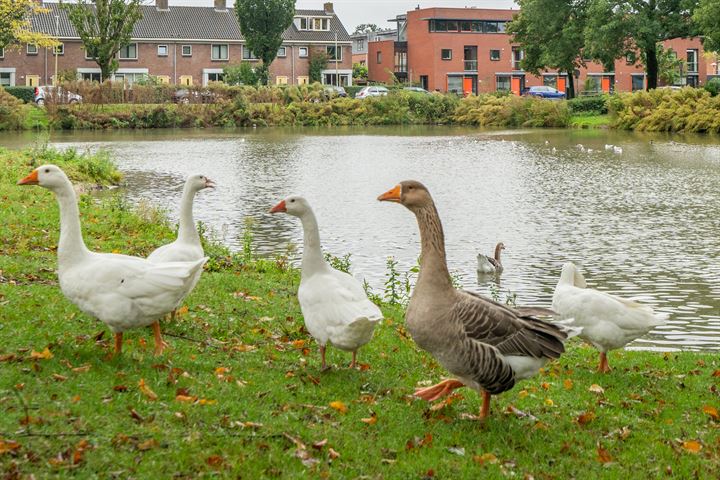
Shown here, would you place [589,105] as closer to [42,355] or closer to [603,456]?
[603,456]

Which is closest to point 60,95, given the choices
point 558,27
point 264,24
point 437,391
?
point 264,24

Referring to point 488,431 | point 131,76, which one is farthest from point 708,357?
point 131,76

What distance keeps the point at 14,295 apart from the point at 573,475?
22.3 ft

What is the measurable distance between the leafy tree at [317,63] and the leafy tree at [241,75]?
14.3 meters

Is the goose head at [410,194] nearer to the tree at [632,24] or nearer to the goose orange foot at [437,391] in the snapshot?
the goose orange foot at [437,391]

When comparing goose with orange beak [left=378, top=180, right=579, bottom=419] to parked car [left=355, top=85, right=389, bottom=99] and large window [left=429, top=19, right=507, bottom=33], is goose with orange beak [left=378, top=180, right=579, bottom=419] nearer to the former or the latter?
parked car [left=355, top=85, right=389, bottom=99]

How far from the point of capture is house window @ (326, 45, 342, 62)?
367 ft

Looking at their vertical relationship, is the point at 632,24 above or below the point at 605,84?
below

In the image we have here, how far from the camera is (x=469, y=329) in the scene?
754 centimetres

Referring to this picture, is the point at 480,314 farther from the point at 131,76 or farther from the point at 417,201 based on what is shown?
the point at 131,76

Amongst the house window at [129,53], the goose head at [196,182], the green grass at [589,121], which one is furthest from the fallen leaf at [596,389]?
the house window at [129,53]

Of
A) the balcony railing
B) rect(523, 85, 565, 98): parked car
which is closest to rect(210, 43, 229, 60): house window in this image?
the balcony railing

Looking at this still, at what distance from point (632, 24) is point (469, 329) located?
67321 mm

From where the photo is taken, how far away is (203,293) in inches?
490
